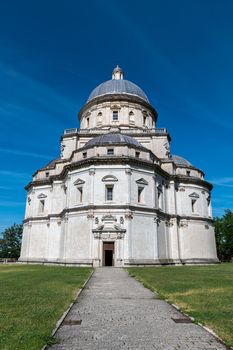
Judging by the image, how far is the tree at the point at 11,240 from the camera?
86.4m

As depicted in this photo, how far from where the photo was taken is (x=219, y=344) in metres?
5.87

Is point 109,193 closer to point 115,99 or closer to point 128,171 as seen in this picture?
point 128,171

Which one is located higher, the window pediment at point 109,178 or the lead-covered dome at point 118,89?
the lead-covered dome at point 118,89

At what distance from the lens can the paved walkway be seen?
5820mm

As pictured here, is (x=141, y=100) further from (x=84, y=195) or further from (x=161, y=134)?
(x=84, y=195)

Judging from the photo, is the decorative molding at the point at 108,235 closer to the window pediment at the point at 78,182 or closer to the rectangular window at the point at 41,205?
the window pediment at the point at 78,182

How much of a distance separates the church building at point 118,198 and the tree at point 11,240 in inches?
1713

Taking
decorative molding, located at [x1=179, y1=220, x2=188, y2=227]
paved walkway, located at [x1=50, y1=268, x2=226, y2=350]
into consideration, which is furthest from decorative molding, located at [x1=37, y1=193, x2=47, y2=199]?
paved walkway, located at [x1=50, y1=268, x2=226, y2=350]

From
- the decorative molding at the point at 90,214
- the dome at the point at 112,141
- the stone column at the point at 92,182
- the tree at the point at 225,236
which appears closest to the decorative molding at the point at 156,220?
the decorative molding at the point at 90,214

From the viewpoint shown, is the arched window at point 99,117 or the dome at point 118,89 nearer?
the arched window at point 99,117

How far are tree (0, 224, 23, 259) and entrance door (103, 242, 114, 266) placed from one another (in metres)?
59.9

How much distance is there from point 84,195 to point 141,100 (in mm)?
21763

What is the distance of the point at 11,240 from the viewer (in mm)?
88188

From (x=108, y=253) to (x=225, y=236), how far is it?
131ft
